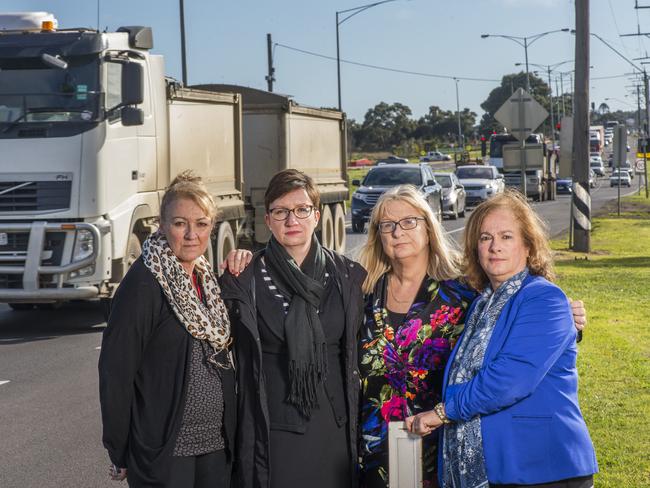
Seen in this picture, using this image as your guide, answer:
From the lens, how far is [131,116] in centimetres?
1297

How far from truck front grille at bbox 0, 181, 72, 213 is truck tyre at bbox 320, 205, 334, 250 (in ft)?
29.4

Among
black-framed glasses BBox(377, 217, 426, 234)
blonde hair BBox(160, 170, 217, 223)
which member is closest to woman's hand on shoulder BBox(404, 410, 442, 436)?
black-framed glasses BBox(377, 217, 426, 234)

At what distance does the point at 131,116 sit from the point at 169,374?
9.08 meters

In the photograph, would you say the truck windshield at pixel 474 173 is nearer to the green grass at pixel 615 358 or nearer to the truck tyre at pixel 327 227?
the green grass at pixel 615 358

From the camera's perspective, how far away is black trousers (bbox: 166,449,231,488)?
14.0ft

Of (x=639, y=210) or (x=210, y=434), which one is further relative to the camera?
(x=639, y=210)

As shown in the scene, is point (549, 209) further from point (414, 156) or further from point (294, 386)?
point (414, 156)

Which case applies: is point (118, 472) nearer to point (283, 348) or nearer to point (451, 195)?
point (283, 348)

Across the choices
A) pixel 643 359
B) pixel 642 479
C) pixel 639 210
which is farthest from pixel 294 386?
pixel 639 210

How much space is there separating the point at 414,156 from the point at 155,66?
106845 mm

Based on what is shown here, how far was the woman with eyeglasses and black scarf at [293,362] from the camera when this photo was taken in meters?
4.19

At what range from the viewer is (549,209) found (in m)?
46.7

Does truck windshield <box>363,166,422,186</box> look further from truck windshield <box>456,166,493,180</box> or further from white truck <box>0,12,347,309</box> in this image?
white truck <box>0,12,347,309</box>

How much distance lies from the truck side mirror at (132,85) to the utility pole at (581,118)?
12.3 meters
